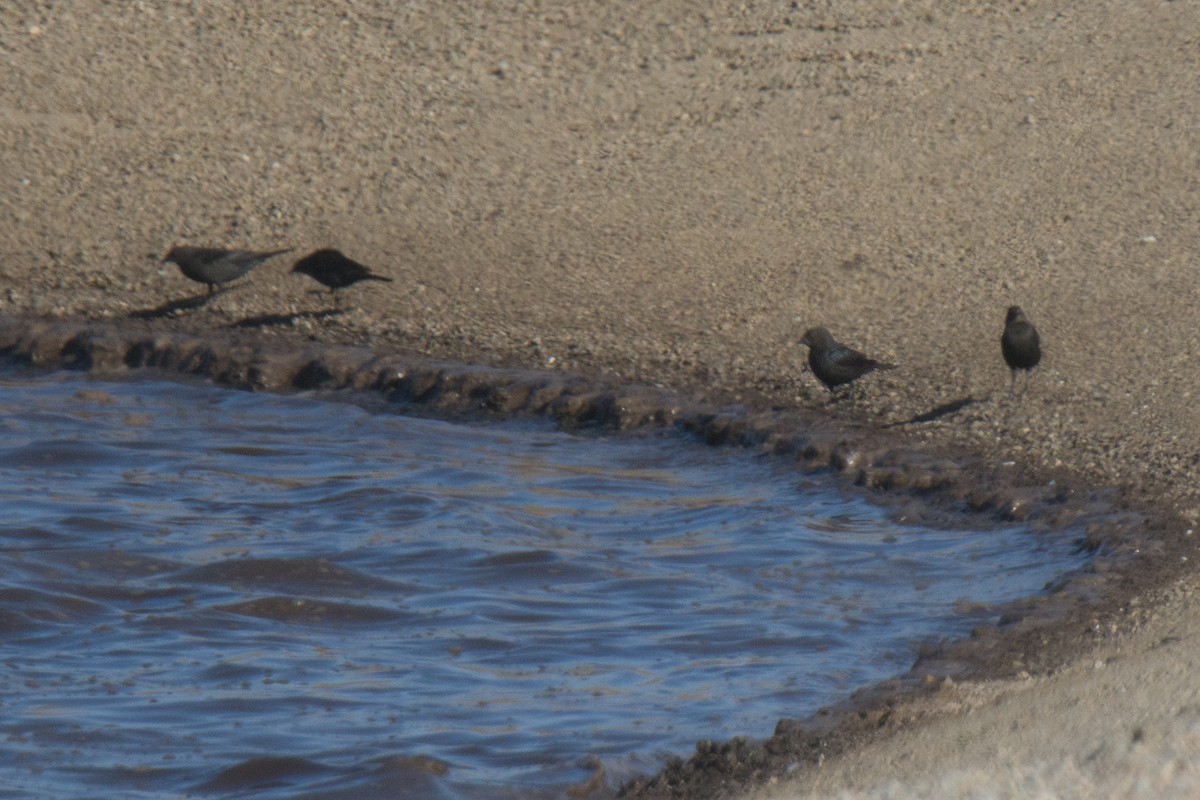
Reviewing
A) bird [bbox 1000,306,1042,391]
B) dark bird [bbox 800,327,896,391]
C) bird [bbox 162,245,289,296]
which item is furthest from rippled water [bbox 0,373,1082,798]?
→ bird [bbox 1000,306,1042,391]

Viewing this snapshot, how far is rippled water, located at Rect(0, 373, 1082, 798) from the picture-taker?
15.8 feet

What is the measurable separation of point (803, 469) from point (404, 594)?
1.80 metres

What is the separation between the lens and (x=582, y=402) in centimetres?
774

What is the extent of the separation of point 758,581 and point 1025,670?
1493mm

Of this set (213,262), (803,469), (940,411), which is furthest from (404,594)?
(213,262)

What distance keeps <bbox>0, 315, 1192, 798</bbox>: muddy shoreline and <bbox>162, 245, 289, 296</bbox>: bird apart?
293 mm

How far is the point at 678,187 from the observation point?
9922mm

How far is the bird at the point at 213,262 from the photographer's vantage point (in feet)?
28.4

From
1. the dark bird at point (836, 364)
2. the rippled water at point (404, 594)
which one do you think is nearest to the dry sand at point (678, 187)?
the dark bird at point (836, 364)

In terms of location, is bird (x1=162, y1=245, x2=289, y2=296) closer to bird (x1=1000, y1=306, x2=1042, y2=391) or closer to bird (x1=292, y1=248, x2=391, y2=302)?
bird (x1=292, y1=248, x2=391, y2=302)

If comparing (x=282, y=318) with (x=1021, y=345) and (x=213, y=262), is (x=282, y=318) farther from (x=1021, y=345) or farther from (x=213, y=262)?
(x=1021, y=345)

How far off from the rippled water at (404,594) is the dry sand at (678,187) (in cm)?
74

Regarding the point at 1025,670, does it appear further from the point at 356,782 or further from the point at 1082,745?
the point at 356,782

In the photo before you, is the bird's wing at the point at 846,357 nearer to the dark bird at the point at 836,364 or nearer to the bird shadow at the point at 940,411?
the dark bird at the point at 836,364
